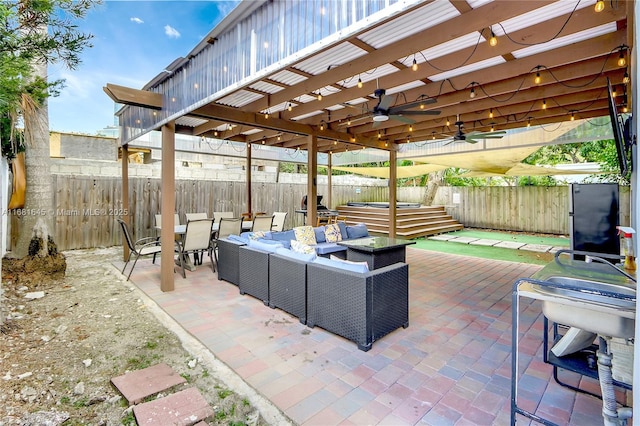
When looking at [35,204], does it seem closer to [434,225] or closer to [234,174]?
[234,174]

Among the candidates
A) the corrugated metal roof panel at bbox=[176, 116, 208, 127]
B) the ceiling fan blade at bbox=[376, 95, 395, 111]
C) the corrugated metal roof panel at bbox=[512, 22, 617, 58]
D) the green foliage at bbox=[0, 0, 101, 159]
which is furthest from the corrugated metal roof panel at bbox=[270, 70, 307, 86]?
the corrugated metal roof panel at bbox=[176, 116, 208, 127]

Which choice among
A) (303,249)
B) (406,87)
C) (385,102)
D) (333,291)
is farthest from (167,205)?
(406,87)

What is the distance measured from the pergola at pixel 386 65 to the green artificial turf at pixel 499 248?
10.1 ft

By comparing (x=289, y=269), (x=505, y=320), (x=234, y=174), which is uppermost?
(x=234, y=174)

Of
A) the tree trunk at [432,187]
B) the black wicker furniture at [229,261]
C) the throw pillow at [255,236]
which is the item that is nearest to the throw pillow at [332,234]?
the throw pillow at [255,236]

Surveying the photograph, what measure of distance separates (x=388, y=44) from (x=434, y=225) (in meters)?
8.80

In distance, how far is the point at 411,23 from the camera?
2.95 meters

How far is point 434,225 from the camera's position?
11.1m

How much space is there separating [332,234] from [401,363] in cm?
360

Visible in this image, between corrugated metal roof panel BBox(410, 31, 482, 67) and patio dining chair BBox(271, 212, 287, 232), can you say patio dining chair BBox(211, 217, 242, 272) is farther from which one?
corrugated metal roof panel BBox(410, 31, 482, 67)

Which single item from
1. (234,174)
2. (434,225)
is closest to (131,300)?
(234,174)

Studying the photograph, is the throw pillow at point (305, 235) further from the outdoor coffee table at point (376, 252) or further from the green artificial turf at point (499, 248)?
the green artificial turf at point (499, 248)

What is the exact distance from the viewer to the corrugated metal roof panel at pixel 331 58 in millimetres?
3441

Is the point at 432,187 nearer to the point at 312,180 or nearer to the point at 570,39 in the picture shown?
the point at 312,180
